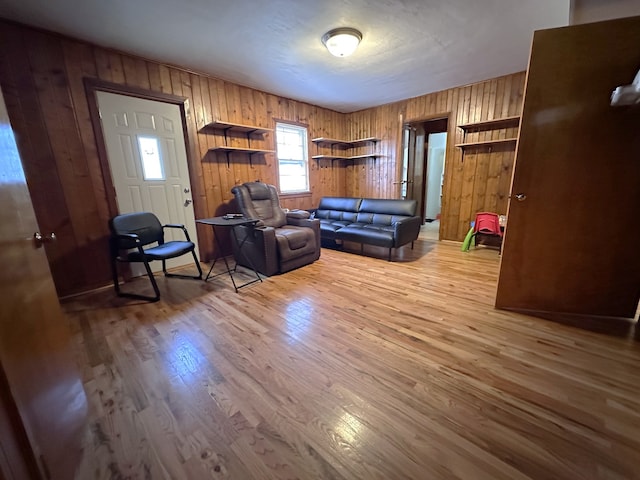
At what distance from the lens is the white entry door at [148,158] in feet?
8.98

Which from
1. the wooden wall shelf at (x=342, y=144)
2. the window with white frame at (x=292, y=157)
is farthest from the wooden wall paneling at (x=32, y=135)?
the wooden wall shelf at (x=342, y=144)

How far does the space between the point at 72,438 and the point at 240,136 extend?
11.8 ft

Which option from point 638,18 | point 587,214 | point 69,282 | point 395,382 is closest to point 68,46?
point 69,282

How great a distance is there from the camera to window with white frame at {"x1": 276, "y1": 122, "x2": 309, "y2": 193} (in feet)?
14.4

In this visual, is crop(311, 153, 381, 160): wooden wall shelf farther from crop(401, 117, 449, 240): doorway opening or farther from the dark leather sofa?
the dark leather sofa

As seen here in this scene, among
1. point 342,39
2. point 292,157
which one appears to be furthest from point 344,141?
point 342,39

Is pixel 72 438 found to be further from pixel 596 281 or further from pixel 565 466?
pixel 596 281

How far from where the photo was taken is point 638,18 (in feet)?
5.13

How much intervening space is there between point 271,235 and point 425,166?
445 centimetres

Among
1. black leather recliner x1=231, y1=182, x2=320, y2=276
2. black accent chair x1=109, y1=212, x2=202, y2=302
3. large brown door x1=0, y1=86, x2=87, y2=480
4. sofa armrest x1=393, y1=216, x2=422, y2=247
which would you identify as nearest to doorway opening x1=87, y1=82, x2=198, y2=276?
black accent chair x1=109, y1=212, x2=202, y2=302

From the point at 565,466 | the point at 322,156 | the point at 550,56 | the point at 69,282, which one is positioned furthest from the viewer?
the point at 322,156

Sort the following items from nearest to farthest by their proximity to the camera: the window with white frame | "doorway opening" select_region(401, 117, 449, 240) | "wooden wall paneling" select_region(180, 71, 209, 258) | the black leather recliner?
the black leather recliner
"wooden wall paneling" select_region(180, 71, 209, 258)
the window with white frame
"doorway opening" select_region(401, 117, 449, 240)

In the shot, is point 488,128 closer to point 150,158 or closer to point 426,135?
point 426,135

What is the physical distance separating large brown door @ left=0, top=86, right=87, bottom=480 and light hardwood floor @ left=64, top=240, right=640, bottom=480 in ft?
0.79
